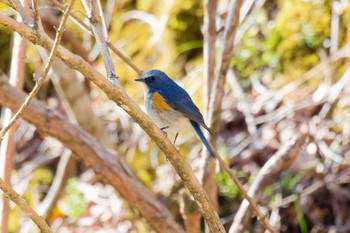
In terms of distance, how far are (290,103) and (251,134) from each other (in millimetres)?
395

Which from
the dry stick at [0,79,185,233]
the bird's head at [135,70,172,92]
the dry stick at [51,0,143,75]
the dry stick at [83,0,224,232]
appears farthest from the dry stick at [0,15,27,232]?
the dry stick at [83,0,224,232]

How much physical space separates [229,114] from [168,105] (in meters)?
2.05

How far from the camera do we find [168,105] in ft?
12.5

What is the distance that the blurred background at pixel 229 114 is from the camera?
512 centimetres

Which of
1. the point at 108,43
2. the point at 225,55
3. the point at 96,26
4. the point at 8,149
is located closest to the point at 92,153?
the point at 8,149

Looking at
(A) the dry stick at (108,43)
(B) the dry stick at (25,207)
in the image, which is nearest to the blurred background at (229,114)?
(A) the dry stick at (108,43)

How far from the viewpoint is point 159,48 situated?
20.6ft

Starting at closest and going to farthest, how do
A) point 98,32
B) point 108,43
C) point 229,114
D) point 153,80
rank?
point 98,32 < point 108,43 < point 153,80 < point 229,114

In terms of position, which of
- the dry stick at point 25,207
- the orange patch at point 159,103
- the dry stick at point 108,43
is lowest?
the dry stick at point 25,207

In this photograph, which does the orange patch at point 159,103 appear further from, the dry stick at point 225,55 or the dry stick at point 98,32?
the dry stick at point 98,32

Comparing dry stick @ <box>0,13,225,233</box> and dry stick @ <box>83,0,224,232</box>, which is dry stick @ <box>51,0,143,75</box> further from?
dry stick @ <box>0,13,225,233</box>

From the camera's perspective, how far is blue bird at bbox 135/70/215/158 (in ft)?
12.3

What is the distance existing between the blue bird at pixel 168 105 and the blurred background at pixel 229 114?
1.01 metres

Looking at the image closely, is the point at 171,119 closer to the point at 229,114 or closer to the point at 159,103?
the point at 159,103
